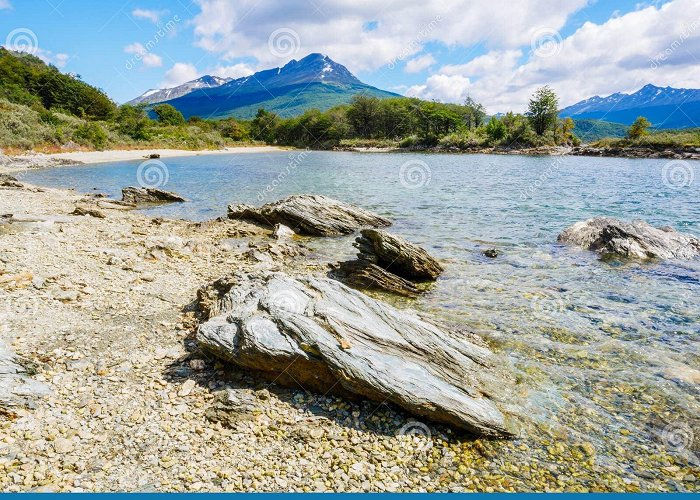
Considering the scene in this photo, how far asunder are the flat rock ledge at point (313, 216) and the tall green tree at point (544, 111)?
11042 centimetres

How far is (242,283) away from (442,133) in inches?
5238

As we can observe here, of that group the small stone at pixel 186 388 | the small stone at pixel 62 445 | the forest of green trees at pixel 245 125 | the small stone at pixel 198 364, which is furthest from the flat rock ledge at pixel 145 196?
the forest of green trees at pixel 245 125

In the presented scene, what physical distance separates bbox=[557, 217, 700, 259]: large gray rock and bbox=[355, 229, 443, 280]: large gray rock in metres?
7.69

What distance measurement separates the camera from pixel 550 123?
114 metres

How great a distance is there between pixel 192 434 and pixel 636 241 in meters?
17.3

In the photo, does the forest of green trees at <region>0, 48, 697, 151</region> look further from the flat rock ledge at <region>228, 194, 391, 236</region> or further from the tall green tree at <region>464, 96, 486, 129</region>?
the flat rock ledge at <region>228, 194, 391, 236</region>

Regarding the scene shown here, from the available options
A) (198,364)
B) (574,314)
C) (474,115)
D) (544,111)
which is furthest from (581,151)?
(198,364)

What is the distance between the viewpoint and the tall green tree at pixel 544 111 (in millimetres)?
111500

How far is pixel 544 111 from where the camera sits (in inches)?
4434

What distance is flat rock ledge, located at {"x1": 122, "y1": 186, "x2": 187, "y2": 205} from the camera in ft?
94.6

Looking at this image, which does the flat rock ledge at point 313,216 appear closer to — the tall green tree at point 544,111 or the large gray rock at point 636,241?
the large gray rock at point 636,241

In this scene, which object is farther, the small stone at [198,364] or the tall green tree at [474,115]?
the tall green tree at [474,115]

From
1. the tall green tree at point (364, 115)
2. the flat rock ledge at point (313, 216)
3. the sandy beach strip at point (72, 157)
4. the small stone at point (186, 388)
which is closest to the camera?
the small stone at point (186, 388)

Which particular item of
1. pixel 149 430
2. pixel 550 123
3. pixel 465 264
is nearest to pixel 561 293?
pixel 465 264
